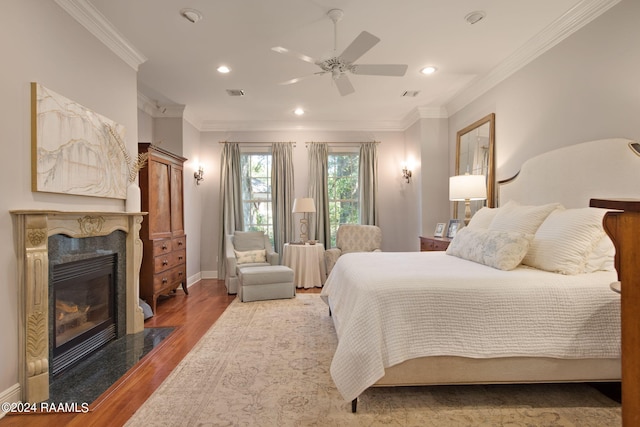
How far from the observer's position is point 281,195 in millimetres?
5922

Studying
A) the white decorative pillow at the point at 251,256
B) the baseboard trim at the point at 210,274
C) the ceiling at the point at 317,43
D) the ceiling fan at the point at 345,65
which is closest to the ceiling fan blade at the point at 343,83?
the ceiling fan at the point at 345,65

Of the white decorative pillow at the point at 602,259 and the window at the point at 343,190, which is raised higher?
the window at the point at 343,190

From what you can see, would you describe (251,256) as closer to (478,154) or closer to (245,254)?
(245,254)

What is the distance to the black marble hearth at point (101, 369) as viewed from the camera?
2098 millimetres

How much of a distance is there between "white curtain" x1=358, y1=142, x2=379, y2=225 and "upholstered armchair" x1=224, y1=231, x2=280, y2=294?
5.96ft

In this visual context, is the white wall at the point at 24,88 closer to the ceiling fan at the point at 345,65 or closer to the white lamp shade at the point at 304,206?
the ceiling fan at the point at 345,65

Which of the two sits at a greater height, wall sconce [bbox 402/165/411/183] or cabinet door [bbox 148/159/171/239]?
wall sconce [bbox 402/165/411/183]

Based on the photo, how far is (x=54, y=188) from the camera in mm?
2307

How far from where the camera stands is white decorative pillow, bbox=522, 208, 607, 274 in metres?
2.08

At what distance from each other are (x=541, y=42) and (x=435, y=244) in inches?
92.5

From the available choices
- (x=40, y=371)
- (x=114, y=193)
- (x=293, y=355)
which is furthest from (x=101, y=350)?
(x=293, y=355)

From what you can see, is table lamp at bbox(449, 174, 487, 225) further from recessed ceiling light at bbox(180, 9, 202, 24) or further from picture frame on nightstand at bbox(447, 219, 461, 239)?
recessed ceiling light at bbox(180, 9, 202, 24)

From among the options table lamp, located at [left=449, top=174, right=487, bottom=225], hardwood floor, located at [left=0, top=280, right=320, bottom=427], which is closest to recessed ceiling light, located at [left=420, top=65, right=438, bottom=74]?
table lamp, located at [left=449, top=174, right=487, bottom=225]

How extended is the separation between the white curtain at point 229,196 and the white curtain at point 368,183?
6.98ft
